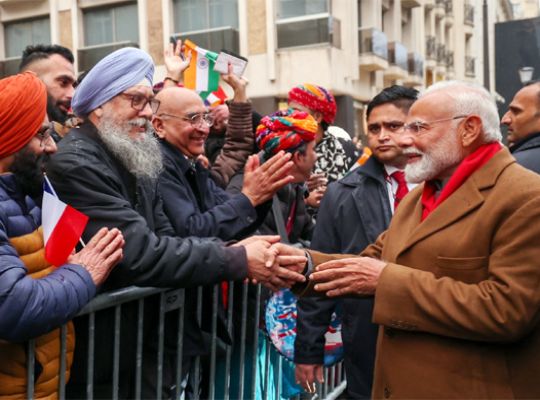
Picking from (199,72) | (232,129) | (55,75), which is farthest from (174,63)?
(55,75)

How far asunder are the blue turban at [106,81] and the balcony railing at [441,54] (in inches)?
1173

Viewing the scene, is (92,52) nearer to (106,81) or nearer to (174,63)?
(174,63)

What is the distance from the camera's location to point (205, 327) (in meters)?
3.06

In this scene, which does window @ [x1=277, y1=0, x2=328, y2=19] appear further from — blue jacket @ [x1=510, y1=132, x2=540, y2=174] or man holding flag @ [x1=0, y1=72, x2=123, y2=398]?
man holding flag @ [x1=0, y1=72, x2=123, y2=398]

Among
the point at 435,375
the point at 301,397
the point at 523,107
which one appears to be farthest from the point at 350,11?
the point at 435,375

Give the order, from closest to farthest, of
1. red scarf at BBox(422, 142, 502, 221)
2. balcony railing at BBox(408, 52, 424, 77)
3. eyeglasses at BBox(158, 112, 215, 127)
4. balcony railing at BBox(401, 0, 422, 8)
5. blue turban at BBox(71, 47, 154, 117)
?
red scarf at BBox(422, 142, 502, 221) → blue turban at BBox(71, 47, 154, 117) → eyeglasses at BBox(158, 112, 215, 127) → balcony railing at BBox(401, 0, 422, 8) → balcony railing at BBox(408, 52, 424, 77)

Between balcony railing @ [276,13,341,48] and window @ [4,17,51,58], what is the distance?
9.54 m

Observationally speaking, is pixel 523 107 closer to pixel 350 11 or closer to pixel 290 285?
pixel 290 285

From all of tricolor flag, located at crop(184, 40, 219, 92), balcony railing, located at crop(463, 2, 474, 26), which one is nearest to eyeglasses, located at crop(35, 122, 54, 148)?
tricolor flag, located at crop(184, 40, 219, 92)

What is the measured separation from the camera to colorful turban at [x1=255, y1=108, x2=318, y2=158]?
149 inches

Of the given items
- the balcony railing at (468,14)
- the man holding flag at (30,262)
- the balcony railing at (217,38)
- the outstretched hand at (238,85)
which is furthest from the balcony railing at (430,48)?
the man holding flag at (30,262)

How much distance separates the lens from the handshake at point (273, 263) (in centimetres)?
284

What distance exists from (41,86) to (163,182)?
2.96 ft

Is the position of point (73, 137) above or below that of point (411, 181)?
above
